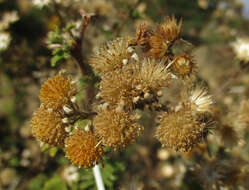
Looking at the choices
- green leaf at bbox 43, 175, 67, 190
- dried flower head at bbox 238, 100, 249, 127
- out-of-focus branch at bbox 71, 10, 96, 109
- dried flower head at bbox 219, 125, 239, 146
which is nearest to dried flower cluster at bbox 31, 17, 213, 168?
out-of-focus branch at bbox 71, 10, 96, 109

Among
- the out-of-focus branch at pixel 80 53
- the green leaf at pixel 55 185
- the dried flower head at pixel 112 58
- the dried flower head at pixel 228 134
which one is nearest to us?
the dried flower head at pixel 112 58

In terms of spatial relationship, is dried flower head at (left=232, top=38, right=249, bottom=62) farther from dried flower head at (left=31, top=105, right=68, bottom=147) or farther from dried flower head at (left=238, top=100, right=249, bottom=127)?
dried flower head at (left=31, top=105, right=68, bottom=147)

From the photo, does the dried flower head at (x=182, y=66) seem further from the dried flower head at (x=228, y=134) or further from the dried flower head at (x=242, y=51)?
the dried flower head at (x=242, y=51)

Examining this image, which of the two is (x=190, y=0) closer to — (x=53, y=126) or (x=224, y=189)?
(x=224, y=189)

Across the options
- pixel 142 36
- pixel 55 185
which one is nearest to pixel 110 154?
pixel 55 185

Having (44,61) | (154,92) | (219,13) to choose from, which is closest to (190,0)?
(219,13)

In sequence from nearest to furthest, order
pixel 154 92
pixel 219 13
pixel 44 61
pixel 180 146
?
pixel 180 146 < pixel 154 92 < pixel 44 61 < pixel 219 13

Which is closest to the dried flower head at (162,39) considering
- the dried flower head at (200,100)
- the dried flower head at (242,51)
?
the dried flower head at (200,100)
